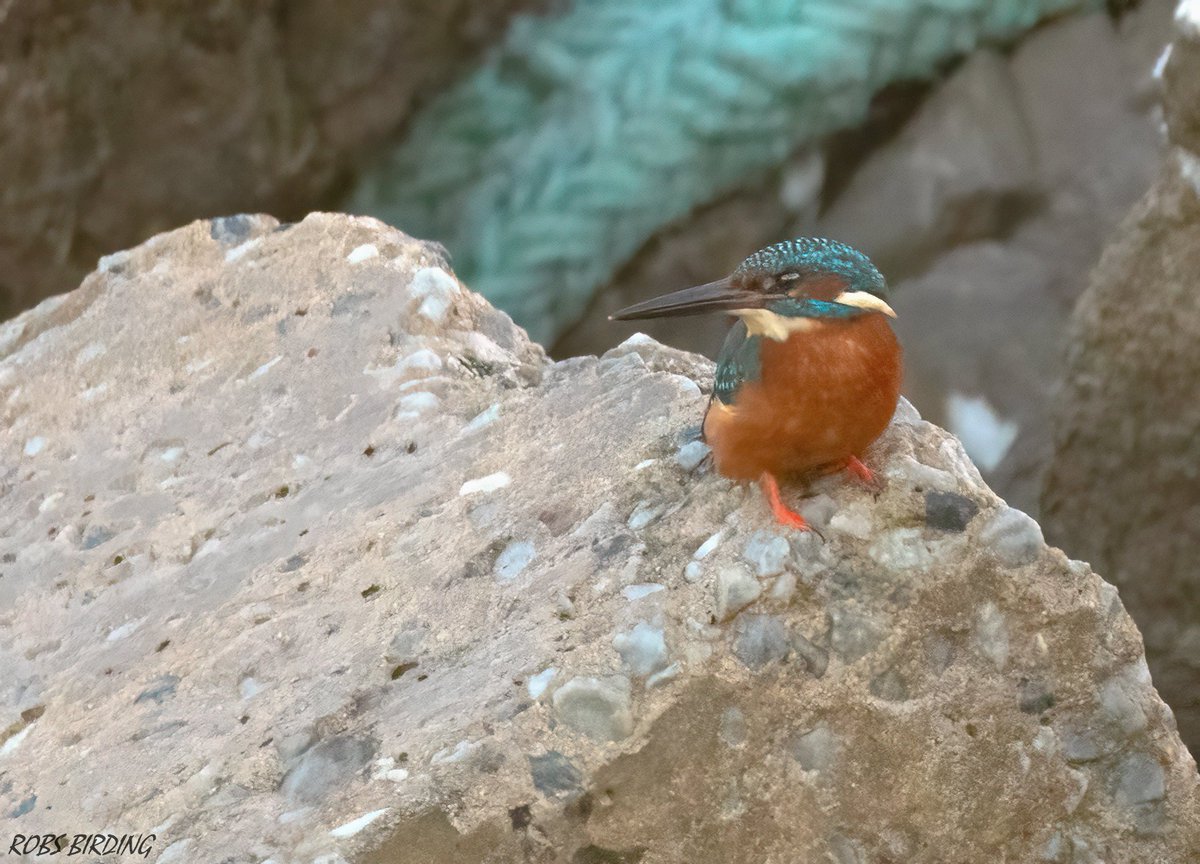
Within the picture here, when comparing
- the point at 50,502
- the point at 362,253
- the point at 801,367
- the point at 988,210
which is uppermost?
the point at 801,367

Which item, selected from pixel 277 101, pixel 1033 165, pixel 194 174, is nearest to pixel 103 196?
pixel 194 174

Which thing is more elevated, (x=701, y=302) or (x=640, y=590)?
(x=701, y=302)

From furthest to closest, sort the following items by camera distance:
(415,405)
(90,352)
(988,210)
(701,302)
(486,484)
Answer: (988,210)
(90,352)
(415,405)
(486,484)
(701,302)

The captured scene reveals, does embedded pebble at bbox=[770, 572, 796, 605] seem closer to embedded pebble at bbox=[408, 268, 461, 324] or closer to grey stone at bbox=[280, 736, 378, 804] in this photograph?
grey stone at bbox=[280, 736, 378, 804]

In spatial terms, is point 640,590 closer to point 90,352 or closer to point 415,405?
point 415,405

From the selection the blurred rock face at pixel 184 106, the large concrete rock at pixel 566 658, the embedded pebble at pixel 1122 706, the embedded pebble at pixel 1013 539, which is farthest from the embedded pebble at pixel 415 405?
the blurred rock face at pixel 184 106

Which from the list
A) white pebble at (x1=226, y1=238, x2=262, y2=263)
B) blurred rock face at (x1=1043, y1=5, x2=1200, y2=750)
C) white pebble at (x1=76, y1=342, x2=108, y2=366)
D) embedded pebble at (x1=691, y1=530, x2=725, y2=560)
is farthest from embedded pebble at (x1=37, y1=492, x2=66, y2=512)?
blurred rock face at (x1=1043, y1=5, x2=1200, y2=750)

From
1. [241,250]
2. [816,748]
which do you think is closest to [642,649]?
[816,748]

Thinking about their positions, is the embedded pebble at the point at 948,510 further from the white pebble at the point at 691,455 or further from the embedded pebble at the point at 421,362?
the embedded pebble at the point at 421,362
